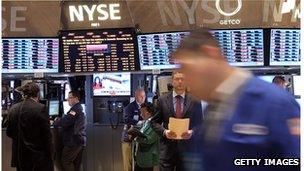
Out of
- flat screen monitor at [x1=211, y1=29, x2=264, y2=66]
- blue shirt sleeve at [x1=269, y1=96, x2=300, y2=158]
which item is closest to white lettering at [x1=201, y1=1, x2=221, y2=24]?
flat screen monitor at [x1=211, y1=29, x2=264, y2=66]

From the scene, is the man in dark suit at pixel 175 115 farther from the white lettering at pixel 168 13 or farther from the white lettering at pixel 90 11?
the white lettering at pixel 90 11

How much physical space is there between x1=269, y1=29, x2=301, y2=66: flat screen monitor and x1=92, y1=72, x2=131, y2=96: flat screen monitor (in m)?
2.24

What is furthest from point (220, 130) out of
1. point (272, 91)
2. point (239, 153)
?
point (272, 91)

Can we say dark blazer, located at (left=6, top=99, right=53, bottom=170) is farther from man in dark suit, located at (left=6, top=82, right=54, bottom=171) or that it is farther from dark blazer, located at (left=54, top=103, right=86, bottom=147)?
dark blazer, located at (left=54, top=103, right=86, bottom=147)

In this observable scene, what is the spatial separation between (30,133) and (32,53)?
167cm

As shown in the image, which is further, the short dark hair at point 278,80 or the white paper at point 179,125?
the short dark hair at point 278,80

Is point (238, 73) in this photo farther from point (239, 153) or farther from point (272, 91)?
point (239, 153)

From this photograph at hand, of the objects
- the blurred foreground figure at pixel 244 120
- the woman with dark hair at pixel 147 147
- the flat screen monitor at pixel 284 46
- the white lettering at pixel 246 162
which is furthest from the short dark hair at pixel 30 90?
the white lettering at pixel 246 162

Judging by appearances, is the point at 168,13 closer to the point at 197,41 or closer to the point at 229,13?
the point at 229,13

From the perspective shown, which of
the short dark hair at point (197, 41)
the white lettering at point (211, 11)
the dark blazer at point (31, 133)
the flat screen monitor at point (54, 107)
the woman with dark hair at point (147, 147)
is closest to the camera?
the short dark hair at point (197, 41)

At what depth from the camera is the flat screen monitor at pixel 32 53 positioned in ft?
22.6

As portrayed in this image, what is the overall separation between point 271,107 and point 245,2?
451 cm

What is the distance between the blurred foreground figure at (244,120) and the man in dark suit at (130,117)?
4.67 metres

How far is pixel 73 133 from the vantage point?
7309 mm
